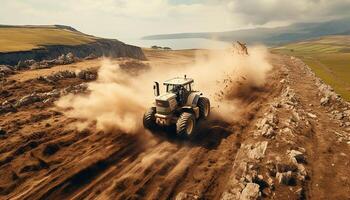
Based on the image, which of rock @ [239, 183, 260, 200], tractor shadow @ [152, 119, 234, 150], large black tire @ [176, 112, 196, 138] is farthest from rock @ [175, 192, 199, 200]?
large black tire @ [176, 112, 196, 138]

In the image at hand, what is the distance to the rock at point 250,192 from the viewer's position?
35.9ft

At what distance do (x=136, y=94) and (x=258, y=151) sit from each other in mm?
11208

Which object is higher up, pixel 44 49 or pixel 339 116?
pixel 44 49

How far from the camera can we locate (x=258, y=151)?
575 inches

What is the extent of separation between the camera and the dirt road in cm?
1184

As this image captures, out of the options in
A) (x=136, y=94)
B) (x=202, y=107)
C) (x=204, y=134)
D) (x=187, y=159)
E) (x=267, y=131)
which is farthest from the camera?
(x=136, y=94)

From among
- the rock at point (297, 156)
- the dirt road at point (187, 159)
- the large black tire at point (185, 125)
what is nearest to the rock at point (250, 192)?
the dirt road at point (187, 159)

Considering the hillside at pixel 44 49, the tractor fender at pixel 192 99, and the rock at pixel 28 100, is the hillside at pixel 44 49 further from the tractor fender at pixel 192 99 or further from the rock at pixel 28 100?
the tractor fender at pixel 192 99

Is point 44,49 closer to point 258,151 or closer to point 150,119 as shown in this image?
point 150,119

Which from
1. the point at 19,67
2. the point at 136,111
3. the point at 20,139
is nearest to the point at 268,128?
the point at 136,111

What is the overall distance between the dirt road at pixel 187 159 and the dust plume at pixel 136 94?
3.72 feet

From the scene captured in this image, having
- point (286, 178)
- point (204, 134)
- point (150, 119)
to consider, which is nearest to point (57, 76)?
point (150, 119)

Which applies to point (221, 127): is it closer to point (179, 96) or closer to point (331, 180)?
point (179, 96)

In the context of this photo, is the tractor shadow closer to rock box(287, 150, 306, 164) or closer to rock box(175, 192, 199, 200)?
rock box(287, 150, 306, 164)
